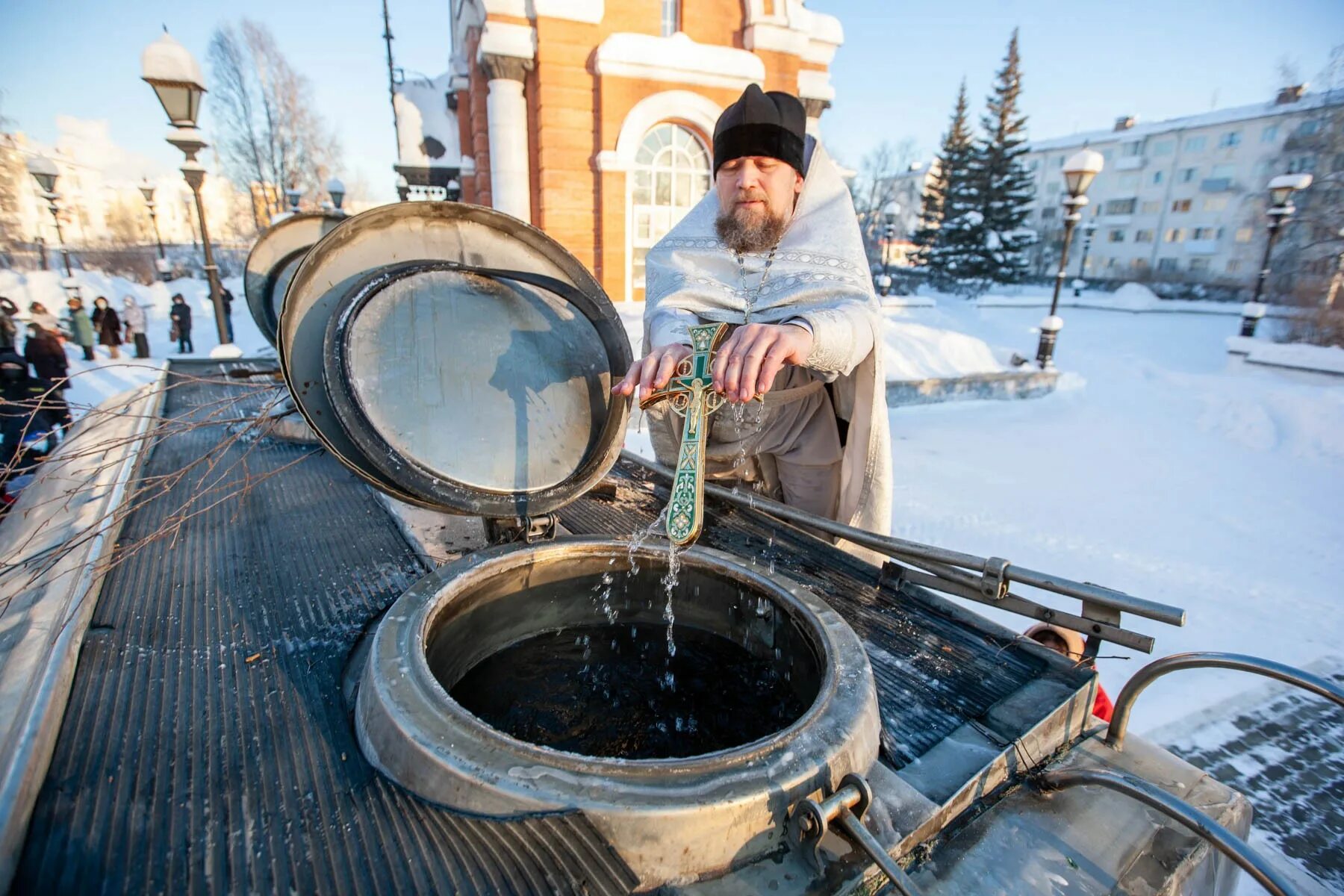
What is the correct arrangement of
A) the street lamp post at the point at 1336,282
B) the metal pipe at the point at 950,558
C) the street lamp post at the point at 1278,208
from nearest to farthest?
the metal pipe at the point at 950,558
the street lamp post at the point at 1278,208
the street lamp post at the point at 1336,282

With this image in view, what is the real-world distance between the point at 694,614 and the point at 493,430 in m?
0.94

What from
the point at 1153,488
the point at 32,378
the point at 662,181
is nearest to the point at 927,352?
the point at 1153,488

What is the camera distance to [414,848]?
1.08m

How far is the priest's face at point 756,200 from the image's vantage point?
2.57 meters

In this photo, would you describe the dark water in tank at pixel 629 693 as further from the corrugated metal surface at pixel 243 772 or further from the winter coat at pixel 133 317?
the winter coat at pixel 133 317

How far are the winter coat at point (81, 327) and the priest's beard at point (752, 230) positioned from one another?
15942 mm

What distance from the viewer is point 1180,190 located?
40.0m

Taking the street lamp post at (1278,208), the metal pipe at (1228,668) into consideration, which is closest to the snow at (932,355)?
the street lamp post at (1278,208)

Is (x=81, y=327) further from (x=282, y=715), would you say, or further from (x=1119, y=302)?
(x=1119, y=302)

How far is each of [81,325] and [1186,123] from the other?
56.4 meters

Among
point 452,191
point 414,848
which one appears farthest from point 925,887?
point 452,191

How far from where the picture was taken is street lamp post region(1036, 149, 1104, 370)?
10.1m

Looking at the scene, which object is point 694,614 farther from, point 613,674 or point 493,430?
point 493,430

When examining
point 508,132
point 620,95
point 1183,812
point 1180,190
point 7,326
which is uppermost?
point 1180,190
